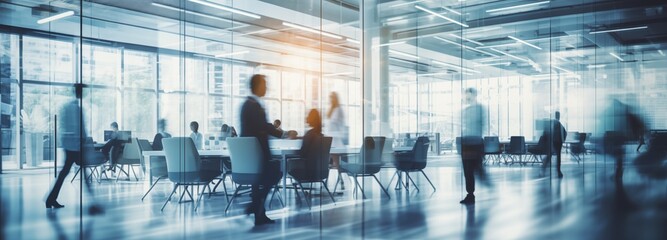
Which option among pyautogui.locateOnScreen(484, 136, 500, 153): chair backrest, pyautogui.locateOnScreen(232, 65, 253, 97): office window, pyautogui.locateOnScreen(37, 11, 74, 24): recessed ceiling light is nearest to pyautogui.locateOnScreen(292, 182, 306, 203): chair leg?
pyautogui.locateOnScreen(484, 136, 500, 153): chair backrest

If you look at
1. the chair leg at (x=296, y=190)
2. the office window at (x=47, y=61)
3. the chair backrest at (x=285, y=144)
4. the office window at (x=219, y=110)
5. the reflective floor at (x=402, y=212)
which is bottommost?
the reflective floor at (x=402, y=212)

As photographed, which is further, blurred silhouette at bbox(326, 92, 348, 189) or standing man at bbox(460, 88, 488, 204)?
standing man at bbox(460, 88, 488, 204)

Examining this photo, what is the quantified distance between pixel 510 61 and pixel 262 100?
178 inches

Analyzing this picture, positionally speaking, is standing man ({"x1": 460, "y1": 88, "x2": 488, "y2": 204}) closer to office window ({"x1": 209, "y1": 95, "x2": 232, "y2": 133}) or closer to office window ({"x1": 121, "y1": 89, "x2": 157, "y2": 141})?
office window ({"x1": 209, "y1": 95, "x2": 232, "y2": 133})

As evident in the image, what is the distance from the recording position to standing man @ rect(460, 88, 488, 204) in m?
6.09

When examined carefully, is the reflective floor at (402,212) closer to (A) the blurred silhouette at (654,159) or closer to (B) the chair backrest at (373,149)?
(A) the blurred silhouette at (654,159)

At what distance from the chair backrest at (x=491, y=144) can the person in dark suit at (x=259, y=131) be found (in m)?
3.67

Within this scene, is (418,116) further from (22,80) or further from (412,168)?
(22,80)

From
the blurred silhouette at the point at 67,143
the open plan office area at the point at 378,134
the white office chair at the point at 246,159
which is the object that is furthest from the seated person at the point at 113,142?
the white office chair at the point at 246,159

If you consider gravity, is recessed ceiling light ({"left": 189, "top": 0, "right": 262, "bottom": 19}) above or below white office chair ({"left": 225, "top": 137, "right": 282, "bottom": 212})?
above

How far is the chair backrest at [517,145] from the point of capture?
24.7ft

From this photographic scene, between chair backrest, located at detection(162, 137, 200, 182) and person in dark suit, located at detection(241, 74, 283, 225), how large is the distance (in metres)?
0.93

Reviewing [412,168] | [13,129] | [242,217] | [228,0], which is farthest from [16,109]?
[412,168]

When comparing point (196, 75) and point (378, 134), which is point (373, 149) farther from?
point (196, 75)
